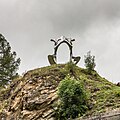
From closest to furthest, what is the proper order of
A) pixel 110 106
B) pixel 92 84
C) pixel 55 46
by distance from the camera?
1. pixel 110 106
2. pixel 92 84
3. pixel 55 46

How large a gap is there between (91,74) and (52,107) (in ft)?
13.5

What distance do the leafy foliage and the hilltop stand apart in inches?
14.9

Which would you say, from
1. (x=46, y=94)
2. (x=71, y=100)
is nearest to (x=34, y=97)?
(x=46, y=94)

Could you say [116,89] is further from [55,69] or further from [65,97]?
[55,69]

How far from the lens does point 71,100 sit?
17.5 metres

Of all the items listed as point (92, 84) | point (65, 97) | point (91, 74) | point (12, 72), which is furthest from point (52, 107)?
point (12, 72)

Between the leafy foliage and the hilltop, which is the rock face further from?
the leafy foliage

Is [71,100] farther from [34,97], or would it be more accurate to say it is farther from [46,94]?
[34,97]

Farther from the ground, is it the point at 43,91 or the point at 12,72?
Answer: the point at 12,72

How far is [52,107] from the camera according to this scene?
1841 centimetres

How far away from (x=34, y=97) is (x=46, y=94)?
1.95ft

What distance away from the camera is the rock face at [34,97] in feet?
61.4

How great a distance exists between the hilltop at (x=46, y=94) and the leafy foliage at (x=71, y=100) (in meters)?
0.38

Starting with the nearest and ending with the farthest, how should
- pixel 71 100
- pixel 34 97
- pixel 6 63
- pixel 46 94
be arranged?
pixel 71 100 → pixel 46 94 → pixel 34 97 → pixel 6 63
